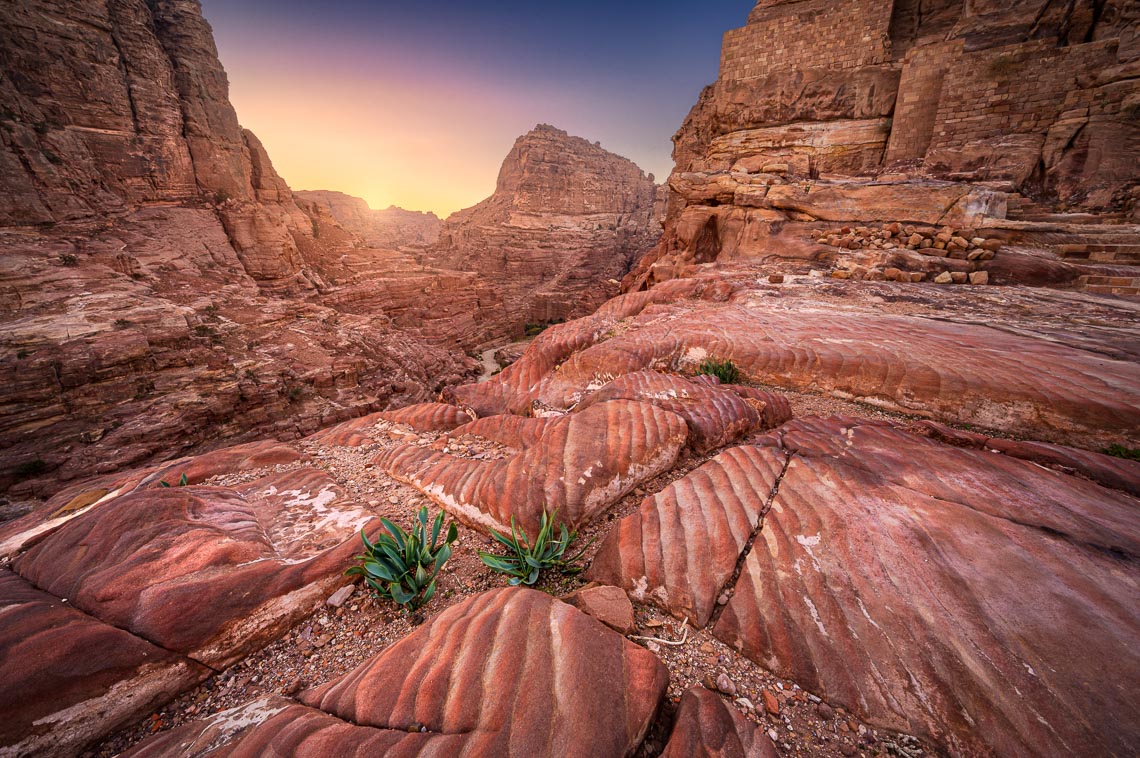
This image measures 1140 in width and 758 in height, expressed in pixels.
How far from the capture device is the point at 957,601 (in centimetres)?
179

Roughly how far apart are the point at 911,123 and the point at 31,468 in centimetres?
3119

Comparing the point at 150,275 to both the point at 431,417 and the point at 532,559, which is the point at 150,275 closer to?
the point at 431,417

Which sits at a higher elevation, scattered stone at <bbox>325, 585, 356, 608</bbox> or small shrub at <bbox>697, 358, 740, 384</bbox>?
small shrub at <bbox>697, 358, 740, 384</bbox>

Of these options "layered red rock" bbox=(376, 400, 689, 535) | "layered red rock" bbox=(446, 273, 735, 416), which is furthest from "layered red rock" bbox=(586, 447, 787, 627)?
"layered red rock" bbox=(446, 273, 735, 416)

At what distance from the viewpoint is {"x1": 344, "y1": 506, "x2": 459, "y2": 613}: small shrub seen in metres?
2.45

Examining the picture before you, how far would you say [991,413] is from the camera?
12.5 feet

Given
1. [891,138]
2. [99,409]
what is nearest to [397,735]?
[99,409]

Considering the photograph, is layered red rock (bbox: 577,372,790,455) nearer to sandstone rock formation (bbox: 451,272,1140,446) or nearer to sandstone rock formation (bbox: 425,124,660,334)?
sandstone rock formation (bbox: 451,272,1140,446)

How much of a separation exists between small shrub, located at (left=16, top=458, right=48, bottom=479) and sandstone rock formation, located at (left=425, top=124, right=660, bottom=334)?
28.8m

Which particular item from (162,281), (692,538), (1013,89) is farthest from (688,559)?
(162,281)

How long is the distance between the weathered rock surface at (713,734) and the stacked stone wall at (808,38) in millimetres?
22131

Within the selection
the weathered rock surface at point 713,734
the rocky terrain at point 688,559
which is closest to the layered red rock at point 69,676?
the rocky terrain at point 688,559

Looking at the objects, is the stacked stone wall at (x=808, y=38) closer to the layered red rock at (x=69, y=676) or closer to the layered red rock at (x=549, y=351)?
the layered red rock at (x=549, y=351)

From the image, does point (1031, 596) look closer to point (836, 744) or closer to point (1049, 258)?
point (836, 744)
